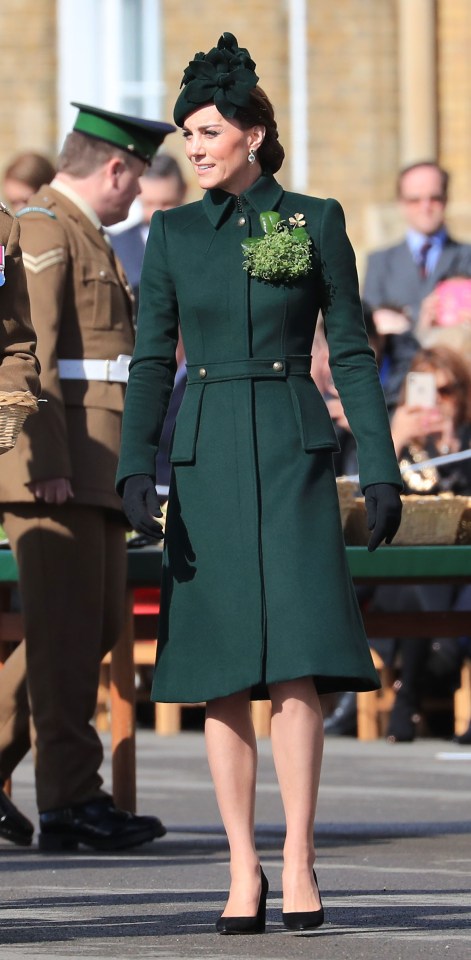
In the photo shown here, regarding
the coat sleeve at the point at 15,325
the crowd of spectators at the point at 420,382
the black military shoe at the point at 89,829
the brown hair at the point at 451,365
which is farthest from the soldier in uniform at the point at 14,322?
the brown hair at the point at 451,365

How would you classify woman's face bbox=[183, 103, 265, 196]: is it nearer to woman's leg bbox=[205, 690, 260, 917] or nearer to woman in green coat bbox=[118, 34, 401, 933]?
woman in green coat bbox=[118, 34, 401, 933]

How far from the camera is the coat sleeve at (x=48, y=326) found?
730 cm

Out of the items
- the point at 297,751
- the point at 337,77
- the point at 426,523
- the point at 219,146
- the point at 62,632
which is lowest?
the point at 62,632

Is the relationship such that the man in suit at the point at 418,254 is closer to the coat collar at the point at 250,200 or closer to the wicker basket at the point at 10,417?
the coat collar at the point at 250,200

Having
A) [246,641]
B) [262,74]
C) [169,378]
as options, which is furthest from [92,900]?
[262,74]

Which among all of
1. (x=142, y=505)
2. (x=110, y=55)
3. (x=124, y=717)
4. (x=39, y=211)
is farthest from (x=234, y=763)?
(x=110, y=55)

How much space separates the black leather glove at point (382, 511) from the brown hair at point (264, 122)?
830mm

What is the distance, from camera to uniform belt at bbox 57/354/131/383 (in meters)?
Answer: 7.48

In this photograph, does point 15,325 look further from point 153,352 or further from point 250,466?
point 250,466

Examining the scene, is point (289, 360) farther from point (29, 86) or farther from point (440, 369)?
point (29, 86)

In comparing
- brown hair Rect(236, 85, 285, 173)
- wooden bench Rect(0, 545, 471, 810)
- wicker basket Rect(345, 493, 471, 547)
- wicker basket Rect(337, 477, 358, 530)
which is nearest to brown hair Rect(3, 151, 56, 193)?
wooden bench Rect(0, 545, 471, 810)

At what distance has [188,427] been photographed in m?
5.66

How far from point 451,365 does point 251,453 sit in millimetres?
5901

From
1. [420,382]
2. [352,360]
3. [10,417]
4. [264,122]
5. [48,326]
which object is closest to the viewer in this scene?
[10,417]
